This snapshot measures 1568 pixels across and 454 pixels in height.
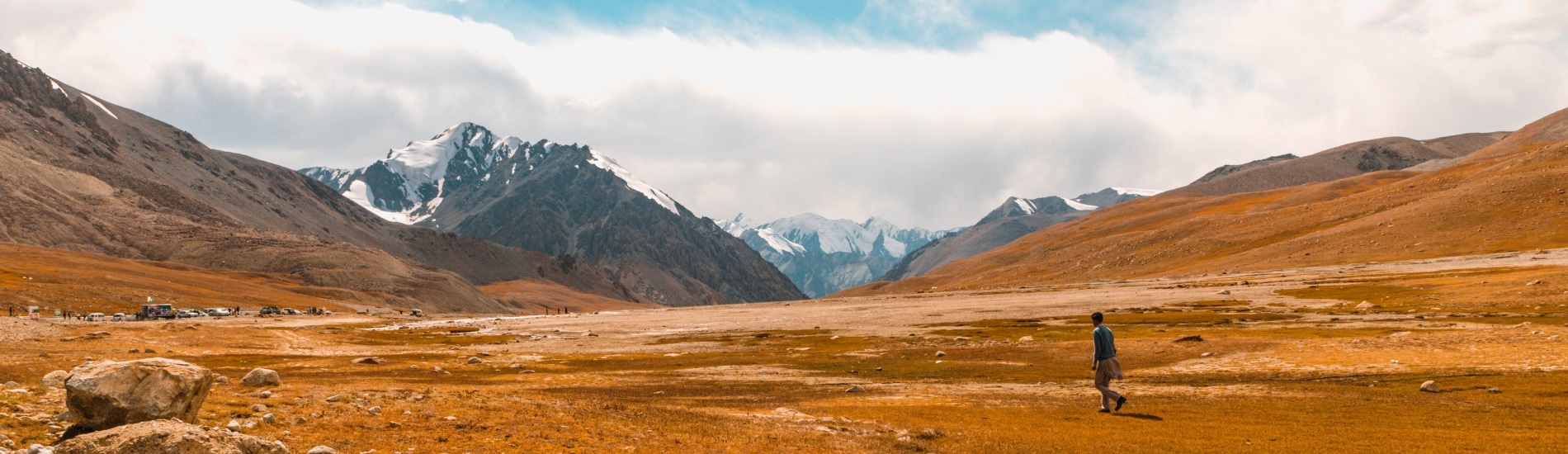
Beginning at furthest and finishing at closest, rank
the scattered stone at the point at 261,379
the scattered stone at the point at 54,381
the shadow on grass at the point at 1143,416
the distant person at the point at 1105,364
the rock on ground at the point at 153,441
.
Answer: the scattered stone at the point at 261,379 < the distant person at the point at 1105,364 < the shadow on grass at the point at 1143,416 < the scattered stone at the point at 54,381 < the rock on ground at the point at 153,441

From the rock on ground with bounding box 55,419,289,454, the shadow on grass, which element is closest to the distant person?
the shadow on grass

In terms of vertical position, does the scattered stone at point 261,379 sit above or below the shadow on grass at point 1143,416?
above

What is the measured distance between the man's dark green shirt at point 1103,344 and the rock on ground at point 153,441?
2365 centimetres

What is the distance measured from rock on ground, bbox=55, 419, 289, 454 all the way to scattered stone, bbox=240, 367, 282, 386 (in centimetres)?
1796

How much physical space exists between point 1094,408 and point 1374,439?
8655 mm

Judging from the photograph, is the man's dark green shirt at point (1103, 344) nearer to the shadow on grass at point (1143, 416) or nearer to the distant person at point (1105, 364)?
the distant person at point (1105, 364)

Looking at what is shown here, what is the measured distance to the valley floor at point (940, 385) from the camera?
22.5 m

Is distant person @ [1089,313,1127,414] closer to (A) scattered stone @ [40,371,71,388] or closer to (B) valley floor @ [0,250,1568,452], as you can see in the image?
(B) valley floor @ [0,250,1568,452]

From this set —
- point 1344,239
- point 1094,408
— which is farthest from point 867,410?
point 1344,239

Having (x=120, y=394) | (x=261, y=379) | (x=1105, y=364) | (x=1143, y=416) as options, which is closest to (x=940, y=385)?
(x=1105, y=364)

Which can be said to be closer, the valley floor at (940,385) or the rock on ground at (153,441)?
the rock on ground at (153,441)

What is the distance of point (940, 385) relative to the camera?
125 feet

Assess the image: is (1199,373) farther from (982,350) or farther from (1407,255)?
(1407,255)

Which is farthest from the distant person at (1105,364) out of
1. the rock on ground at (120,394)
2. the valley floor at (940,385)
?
the rock on ground at (120,394)
